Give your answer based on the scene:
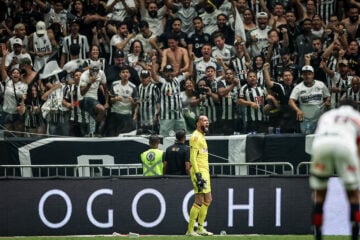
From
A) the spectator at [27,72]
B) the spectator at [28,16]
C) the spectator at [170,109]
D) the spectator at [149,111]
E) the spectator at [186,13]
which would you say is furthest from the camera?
the spectator at [28,16]

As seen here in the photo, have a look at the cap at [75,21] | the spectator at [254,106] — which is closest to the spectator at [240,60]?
the spectator at [254,106]

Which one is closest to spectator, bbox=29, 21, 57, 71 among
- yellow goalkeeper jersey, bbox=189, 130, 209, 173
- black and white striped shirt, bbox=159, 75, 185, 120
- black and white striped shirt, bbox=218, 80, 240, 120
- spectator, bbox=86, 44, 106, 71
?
Result: spectator, bbox=86, 44, 106, 71

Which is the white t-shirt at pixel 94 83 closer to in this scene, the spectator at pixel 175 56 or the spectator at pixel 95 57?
the spectator at pixel 95 57

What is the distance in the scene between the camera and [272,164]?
20.4m

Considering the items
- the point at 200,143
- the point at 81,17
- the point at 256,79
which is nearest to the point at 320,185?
the point at 200,143

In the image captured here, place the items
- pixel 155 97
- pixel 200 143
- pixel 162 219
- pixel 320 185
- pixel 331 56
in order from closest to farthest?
pixel 320 185 < pixel 200 143 < pixel 162 219 < pixel 155 97 < pixel 331 56

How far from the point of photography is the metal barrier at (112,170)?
20484 mm

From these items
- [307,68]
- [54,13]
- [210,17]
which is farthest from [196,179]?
[54,13]

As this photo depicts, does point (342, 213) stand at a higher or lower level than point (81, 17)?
lower

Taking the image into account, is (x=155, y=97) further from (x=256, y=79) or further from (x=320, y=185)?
(x=320, y=185)

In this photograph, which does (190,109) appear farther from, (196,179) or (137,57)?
(137,57)

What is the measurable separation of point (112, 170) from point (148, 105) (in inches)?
63.5

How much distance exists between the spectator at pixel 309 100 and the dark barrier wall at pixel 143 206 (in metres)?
1.43

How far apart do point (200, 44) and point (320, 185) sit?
439 inches
